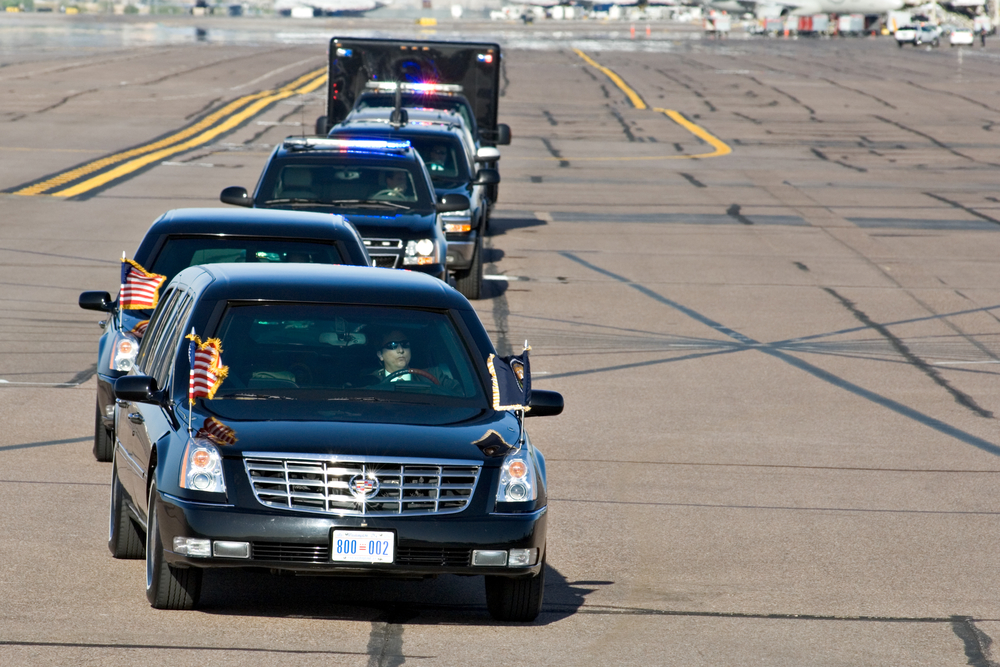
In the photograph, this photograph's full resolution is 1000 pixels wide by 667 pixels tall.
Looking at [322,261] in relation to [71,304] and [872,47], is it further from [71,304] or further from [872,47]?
[872,47]

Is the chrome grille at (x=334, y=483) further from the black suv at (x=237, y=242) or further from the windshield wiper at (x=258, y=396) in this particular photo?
the black suv at (x=237, y=242)

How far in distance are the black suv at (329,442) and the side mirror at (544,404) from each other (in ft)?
0.03

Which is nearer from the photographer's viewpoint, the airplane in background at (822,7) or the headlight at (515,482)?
the headlight at (515,482)

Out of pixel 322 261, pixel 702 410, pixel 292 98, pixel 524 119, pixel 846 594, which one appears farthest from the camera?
pixel 292 98

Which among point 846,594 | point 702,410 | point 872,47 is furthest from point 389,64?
point 872,47

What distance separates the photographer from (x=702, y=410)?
1250 cm

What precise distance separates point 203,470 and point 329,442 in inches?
21.2


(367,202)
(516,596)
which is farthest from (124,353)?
(367,202)

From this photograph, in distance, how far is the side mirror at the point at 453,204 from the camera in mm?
15680

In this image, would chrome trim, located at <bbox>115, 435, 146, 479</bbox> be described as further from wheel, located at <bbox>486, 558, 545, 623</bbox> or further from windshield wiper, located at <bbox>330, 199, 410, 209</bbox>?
windshield wiper, located at <bbox>330, 199, 410, 209</bbox>

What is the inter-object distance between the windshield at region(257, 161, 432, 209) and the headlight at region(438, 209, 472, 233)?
1.56 meters

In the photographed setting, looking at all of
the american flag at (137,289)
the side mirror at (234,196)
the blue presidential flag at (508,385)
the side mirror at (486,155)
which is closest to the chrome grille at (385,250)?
the side mirror at (234,196)

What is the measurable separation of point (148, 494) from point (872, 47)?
10266 centimetres

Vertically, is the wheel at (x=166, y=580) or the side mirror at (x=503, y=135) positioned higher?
the wheel at (x=166, y=580)
